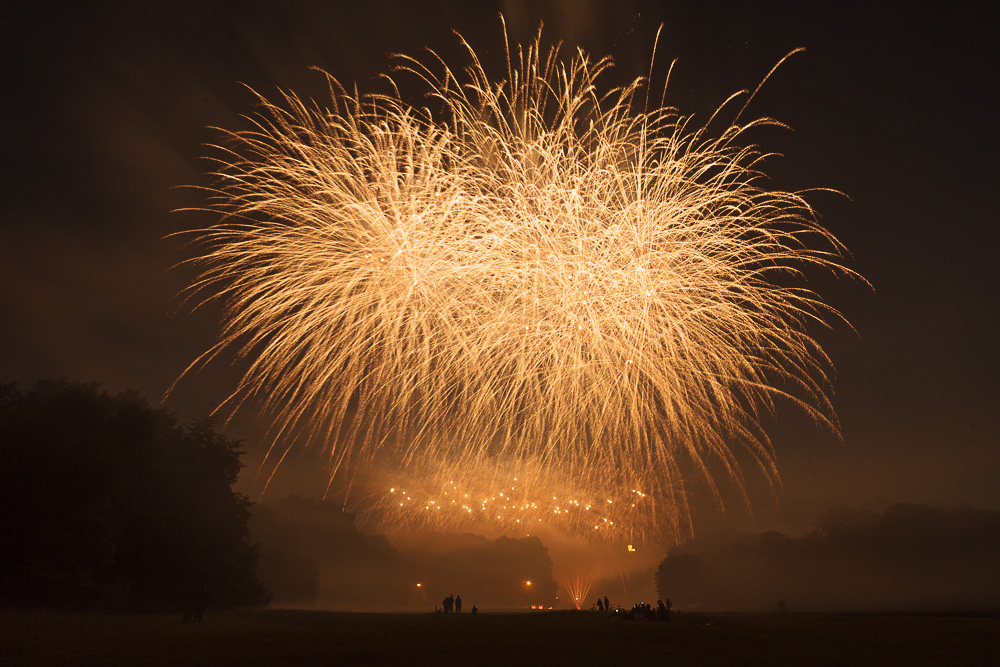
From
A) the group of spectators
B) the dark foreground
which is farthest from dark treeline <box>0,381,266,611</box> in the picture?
the group of spectators

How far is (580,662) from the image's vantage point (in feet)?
47.1

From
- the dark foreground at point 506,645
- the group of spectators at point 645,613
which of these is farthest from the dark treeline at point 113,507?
the group of spectators at point 645,613

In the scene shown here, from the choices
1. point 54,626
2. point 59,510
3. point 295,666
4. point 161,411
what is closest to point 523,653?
point 295,666

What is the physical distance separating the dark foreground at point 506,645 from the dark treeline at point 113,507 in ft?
14.7

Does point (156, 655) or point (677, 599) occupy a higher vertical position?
point (677, 599)

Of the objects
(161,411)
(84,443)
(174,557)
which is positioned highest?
(161,411)

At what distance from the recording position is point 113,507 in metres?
30.8

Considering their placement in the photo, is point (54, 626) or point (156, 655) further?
point (54, 626)

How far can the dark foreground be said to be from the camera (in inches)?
587

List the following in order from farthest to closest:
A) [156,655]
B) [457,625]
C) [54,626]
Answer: [457,625]
[54,626]
[156,655]

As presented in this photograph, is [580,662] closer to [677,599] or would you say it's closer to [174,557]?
[174,557]

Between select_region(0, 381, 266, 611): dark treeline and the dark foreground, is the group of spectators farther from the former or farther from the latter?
select_region(0, 381, 266, 611): dark treeline

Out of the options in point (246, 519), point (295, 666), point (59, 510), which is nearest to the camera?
point (295, 666)

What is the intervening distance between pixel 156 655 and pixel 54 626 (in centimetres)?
928
